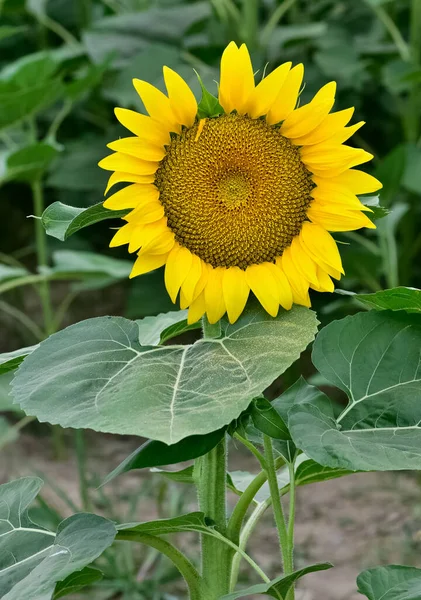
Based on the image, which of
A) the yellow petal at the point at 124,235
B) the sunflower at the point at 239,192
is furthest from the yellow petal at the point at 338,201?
the yellow petal at the point at 124,235

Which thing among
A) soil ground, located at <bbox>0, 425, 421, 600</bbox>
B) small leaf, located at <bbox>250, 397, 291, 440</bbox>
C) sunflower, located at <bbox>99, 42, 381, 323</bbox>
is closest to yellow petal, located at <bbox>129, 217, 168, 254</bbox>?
sunflower, located at <bbox>99, 42, 381, 323</bbox>

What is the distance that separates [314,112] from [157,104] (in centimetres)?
9

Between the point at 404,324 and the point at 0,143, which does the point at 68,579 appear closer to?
the point at 404,324

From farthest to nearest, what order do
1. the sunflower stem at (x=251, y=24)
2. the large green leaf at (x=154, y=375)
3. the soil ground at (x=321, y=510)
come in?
the sunflower stem at (x=251, y=24) < the soil ground at (x=321, y=510) < the large green leaf at (x=154, y=375)

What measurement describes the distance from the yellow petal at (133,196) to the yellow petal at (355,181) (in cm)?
9

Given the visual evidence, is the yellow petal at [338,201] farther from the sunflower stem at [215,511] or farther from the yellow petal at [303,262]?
the sunflower stem at [215,511]

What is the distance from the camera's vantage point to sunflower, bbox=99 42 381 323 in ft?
1.67

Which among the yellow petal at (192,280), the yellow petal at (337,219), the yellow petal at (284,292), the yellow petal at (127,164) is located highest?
the yellow petal at (127,164)

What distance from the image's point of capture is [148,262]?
0.53 metres

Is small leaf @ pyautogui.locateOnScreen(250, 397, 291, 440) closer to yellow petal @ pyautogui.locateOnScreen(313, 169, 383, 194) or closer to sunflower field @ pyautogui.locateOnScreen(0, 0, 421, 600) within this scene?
sunflower field @ pyautogui.locateOnScreen(0, 0, 421, 600)

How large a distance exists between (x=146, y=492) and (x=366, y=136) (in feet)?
3.92

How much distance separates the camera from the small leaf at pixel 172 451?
48cm

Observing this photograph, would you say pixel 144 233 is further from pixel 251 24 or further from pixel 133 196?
pixel 251 24

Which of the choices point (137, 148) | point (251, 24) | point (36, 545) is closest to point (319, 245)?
point (137, 148)
